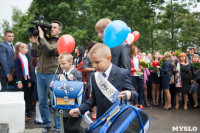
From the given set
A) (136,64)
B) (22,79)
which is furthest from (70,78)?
(136,64)

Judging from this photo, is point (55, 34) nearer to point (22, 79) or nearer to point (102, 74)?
point (22, 79)

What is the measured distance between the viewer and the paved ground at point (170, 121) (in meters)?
4.63

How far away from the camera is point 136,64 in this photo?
6238 mm

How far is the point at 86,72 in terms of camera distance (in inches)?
229

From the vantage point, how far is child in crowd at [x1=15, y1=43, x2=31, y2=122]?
4.85 m

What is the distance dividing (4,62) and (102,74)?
398cm

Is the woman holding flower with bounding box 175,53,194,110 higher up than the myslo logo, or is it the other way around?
the woman holding flower with bounding box 175,53,194,110

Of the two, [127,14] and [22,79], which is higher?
[127,14]

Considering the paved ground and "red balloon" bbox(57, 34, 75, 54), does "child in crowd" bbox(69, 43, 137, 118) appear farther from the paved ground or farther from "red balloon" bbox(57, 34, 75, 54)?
the paved ground

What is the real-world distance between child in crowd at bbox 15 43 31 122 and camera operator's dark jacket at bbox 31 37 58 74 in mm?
1118

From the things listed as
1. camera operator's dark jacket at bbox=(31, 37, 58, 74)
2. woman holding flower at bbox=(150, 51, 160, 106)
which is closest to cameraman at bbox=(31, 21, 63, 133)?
camera operator's dark jacket at bbox=(31, 37, 58, 74)

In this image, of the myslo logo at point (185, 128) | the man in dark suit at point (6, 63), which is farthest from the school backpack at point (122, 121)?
the man in dark suit at point (6, 63)

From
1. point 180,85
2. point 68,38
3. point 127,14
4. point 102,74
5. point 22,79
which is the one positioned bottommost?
point 180,85

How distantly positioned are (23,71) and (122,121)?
3874mm
